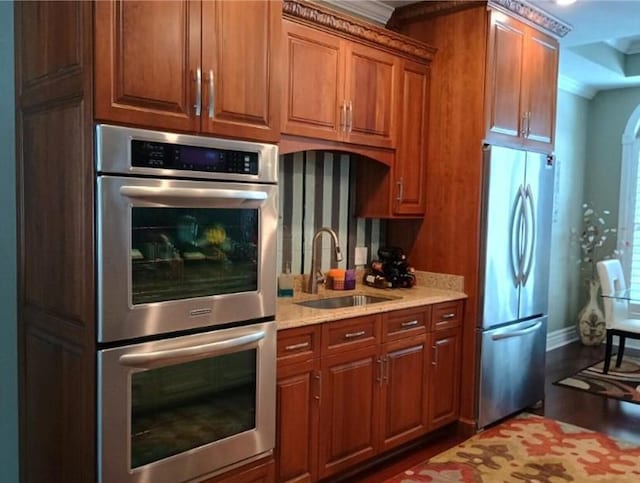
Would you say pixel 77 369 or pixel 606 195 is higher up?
pixel 606 195

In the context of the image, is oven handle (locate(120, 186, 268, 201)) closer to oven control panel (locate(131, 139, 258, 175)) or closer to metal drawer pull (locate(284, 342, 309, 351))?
oven control panel (locate(131, 139, 258, 175))

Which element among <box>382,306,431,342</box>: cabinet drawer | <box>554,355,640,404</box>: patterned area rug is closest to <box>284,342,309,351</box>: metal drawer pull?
<box>382,306,431,342</box>: cabinet drawer

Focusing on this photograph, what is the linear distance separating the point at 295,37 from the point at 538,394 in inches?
119

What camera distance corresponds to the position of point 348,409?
9.56ft

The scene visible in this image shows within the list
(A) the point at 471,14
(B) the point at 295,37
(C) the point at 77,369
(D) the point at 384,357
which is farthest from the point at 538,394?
(C) the point at 77,369

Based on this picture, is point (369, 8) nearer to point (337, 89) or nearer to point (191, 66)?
point (337, 89)

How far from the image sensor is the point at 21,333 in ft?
7.59

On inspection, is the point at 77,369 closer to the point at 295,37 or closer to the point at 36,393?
the point at 36,393

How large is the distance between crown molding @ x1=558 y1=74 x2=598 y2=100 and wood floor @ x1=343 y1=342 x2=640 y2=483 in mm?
2768

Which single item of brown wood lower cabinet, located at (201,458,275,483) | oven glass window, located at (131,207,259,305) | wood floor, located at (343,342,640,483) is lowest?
wood floor, located at (343,342,640,483)

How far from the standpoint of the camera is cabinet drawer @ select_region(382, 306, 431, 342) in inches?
122

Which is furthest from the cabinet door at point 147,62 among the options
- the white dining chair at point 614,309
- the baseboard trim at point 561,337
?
the baseboard trim at point 561,337

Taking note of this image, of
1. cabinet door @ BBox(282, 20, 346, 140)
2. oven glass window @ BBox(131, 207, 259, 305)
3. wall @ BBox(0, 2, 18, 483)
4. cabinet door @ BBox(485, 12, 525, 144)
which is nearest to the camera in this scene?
oven glass window @ BBox(131, 207, 259, 305)

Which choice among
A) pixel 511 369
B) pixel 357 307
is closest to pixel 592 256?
pixel 511 369
